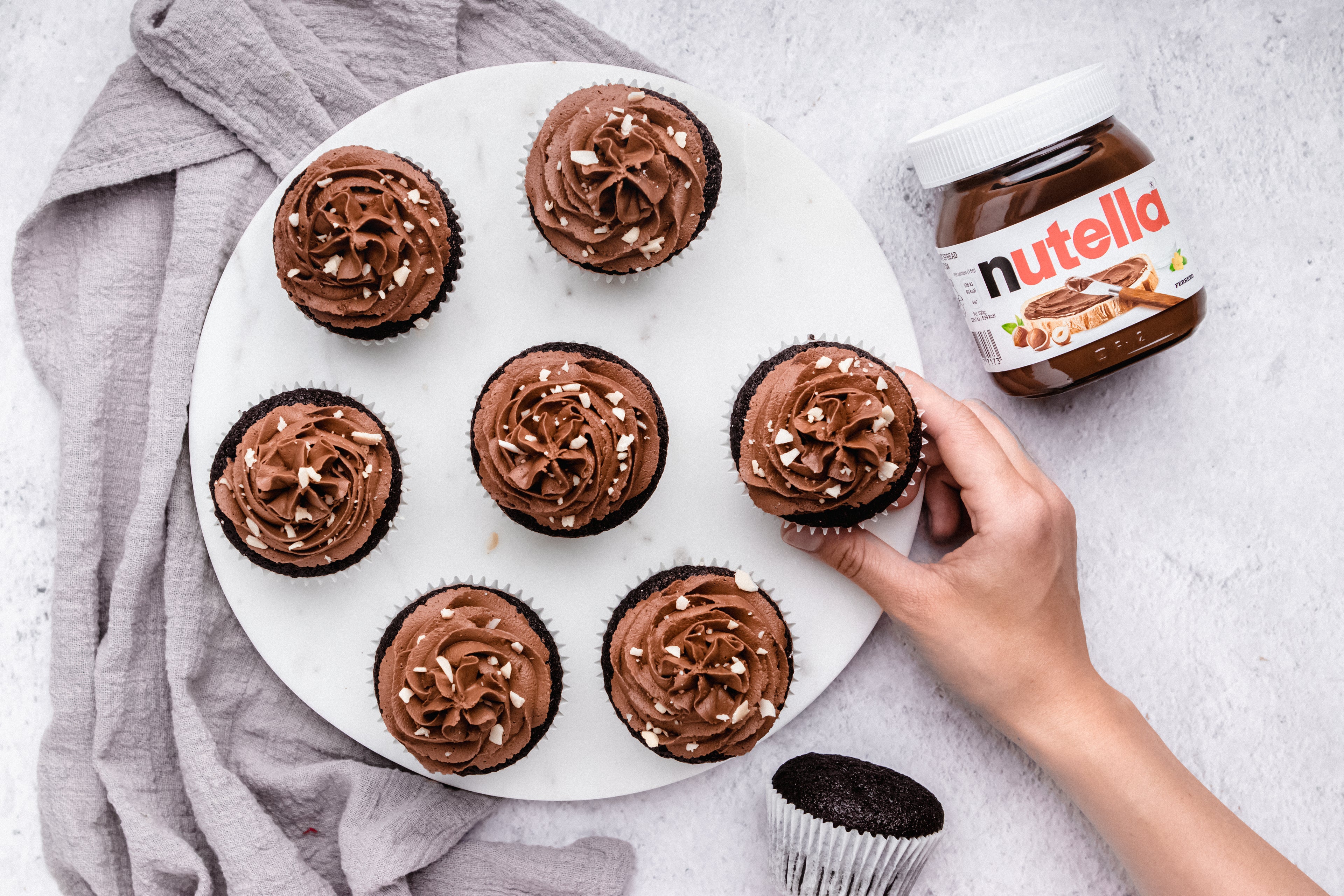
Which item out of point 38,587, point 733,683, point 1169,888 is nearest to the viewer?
point 733,683

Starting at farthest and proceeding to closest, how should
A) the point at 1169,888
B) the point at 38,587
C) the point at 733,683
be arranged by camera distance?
the point at 38,587 → the point at 1169,888 → the point at 733,683

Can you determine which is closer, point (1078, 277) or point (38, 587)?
point (1078, 277)

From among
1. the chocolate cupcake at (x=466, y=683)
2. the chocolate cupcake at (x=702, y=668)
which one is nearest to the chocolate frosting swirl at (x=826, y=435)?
the chocolate cupcake at (x=702, y=668)

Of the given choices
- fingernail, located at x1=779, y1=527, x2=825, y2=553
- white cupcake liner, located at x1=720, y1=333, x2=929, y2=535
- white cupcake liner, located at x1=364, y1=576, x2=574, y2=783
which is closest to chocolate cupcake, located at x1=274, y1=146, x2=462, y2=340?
white cupcake liner, located at x1=364, y1=576, x2=574, y2=783

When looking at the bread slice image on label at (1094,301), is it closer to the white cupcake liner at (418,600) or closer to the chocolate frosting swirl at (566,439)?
the chocolate frosting swirl at (566,439)

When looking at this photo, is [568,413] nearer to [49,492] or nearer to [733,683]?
[733,683]

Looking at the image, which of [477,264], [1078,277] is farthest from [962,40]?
[477,264]

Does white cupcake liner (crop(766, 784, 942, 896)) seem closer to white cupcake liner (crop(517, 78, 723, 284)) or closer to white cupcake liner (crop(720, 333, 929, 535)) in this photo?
white cupcake liner (crop(720, 333, 929, 535))
